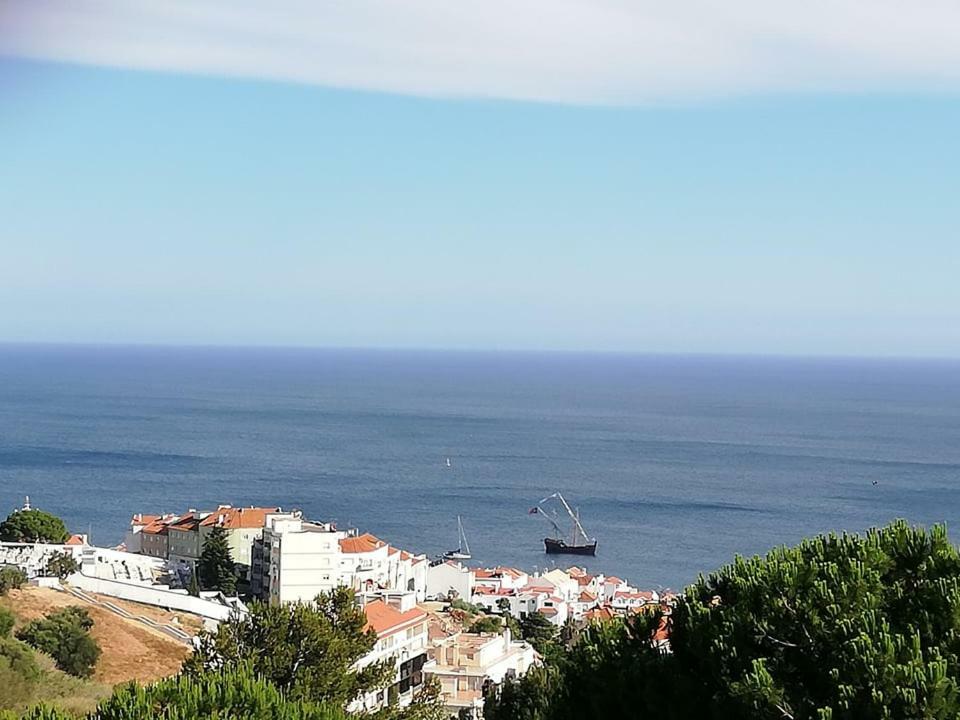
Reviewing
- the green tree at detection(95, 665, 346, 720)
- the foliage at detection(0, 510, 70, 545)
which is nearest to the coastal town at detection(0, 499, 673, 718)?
the foliage at detection(0, 510, 70, 545)

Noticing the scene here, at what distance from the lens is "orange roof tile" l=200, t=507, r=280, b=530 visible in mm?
28766

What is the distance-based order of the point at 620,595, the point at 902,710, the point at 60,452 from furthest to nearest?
the point at 60,452 < the point at 620,595 < the point at 902,710

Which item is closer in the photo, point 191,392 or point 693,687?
point 693,687

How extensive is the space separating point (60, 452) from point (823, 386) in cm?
10597

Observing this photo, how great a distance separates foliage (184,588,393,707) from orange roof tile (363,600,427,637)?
7618mm

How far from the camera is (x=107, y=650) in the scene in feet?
47.3

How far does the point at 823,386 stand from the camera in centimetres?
14575

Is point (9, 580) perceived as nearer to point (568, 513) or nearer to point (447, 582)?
point (447, 582)

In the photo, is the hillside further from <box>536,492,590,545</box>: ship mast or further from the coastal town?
<box>536,492,590,545</box>: ship mast

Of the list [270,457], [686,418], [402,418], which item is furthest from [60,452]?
[686,418]

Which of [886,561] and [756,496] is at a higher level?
[886,561]

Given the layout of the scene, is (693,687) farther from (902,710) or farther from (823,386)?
(823,386)

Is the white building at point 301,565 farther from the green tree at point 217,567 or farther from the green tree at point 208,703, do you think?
the green tree at point 208,703

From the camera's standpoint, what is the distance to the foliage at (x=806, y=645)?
5480mm
